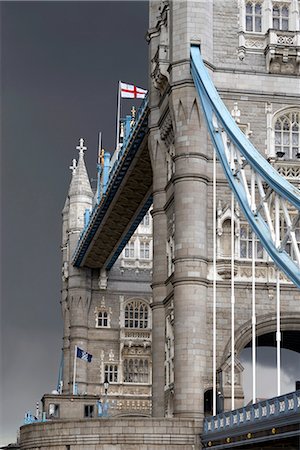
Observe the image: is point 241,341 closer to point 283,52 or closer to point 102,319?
point 283,52

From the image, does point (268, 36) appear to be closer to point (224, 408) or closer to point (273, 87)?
point (273, 87)

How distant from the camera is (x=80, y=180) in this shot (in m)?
87.8

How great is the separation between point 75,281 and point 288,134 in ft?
137

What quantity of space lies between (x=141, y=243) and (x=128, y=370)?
33.9 feet

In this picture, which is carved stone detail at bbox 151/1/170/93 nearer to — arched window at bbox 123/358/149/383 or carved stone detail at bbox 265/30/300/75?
carved stone detail at bbox 265/30/300/75

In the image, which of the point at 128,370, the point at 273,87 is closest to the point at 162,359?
the point at 273,87

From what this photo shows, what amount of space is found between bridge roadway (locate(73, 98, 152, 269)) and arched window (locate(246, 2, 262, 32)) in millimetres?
6702

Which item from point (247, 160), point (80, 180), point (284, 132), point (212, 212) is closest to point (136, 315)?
point (80, 180)

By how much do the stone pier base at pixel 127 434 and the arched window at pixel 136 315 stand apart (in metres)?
44.4

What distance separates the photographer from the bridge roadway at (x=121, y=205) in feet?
183

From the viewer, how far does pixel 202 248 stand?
43094 millimetres

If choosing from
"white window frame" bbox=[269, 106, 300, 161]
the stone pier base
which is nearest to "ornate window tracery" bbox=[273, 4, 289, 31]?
"white window frame" bbox=[269, 106, 300, 161]

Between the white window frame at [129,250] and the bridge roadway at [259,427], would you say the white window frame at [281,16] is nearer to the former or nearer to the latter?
the bridge roadway at [259,427]

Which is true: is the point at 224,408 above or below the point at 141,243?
below
